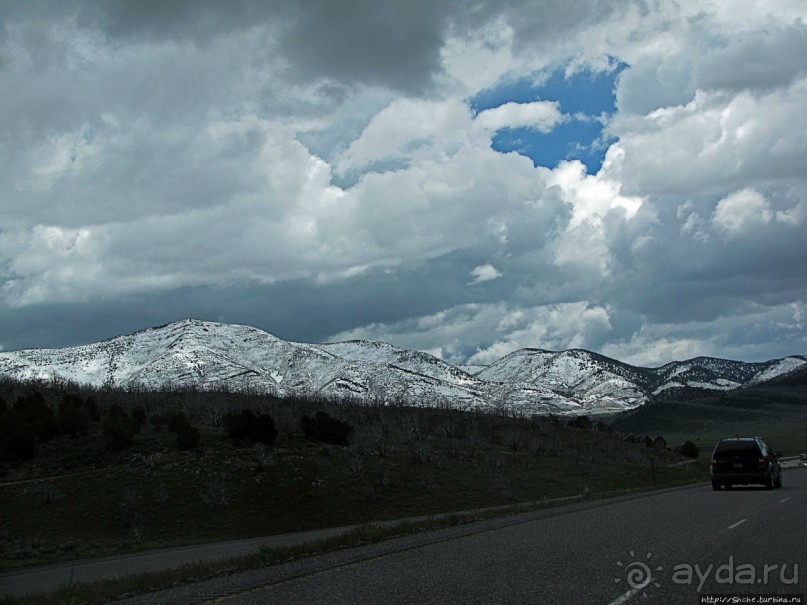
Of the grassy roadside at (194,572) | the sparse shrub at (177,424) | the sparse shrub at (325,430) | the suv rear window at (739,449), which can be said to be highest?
the sparse shrub at (177,424)

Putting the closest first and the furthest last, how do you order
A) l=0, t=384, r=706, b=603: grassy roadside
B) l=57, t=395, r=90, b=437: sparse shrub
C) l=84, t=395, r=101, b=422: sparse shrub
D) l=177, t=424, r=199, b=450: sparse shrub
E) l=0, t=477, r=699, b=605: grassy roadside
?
l=0, t=477, r=699, b=605: grassy roadside, l=0, t=384, r=706, b=603: grassy roadside, l=177, t=424, r=199, b=450: sparse shrub, l=57, t=395, r=90, b=437: sparse shrub, l=84, t=395, r=101, b=422: sparse shrub

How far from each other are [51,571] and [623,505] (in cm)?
1808

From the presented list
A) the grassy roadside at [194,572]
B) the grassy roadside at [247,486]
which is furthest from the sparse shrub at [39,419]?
the grassy roadside at [194,572]

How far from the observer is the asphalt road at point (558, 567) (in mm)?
11523

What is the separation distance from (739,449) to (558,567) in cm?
2203

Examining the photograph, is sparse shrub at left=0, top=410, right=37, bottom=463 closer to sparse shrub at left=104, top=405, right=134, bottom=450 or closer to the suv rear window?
sparse shrub at left=104, top=405, right=134, bottom=450

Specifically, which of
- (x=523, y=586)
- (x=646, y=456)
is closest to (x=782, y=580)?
(x=523, y=586)

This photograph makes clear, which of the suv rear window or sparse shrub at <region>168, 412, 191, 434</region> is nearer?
the suv rear window

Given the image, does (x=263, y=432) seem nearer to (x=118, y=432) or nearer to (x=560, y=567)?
(x=118, y=432)

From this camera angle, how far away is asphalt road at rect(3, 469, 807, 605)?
454 inches

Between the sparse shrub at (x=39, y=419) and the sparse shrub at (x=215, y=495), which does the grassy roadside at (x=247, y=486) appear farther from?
the sparse shrub at (x=39, y=419)

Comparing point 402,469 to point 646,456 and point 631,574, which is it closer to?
point 646,456

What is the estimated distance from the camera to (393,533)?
2231 cm

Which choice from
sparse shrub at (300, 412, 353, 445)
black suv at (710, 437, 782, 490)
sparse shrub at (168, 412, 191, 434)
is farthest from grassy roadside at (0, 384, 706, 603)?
black suv at (710, 437, 782, 490)
